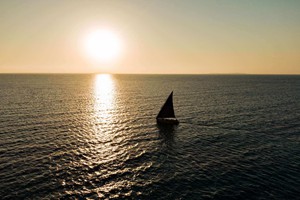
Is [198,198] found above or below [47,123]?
below

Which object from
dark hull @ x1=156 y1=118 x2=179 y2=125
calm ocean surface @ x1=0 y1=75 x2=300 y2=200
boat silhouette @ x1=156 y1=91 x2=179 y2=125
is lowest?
calm ocean surface @ x1=0 y1=75 x2=300 y2=200

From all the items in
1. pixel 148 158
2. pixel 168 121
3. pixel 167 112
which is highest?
pixel 167 112

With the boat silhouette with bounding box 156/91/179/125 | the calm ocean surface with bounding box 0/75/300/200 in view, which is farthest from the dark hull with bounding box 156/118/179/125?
the calm ocean surface with bounding box 0/75/300/200

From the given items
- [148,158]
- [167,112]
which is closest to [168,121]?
[167,112]

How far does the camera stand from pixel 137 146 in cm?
4422

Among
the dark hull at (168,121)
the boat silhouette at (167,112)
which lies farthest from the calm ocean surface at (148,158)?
the boat silhouette at (167,112)

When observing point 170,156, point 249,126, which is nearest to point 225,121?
point 249,126

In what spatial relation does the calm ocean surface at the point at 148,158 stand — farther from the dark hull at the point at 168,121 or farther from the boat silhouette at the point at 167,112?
the boat silhouette at the point at 167,112

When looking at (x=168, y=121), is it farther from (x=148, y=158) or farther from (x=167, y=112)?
(x=148, y=158)

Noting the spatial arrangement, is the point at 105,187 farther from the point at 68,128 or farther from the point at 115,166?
the point at 68,128

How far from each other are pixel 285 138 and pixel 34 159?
170ft

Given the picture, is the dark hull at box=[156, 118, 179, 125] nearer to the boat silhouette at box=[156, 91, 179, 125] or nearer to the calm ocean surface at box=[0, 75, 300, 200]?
the boat silhouette at box=[156, 91, 179, 125]

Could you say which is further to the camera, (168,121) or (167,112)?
(167,112)

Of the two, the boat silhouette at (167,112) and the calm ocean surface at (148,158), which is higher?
the boat silhouette at (167,112)
